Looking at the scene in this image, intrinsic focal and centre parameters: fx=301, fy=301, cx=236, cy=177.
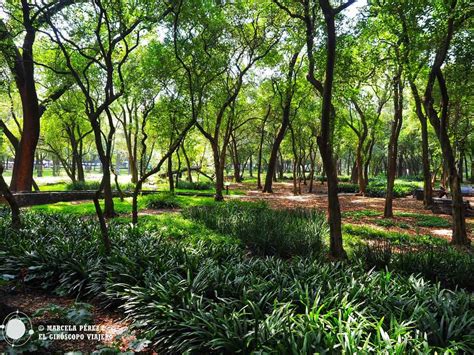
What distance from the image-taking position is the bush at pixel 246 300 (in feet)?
9.04

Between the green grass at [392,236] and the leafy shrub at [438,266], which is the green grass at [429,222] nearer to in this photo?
the green grass at [392,236]

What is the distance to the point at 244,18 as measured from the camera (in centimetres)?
1380

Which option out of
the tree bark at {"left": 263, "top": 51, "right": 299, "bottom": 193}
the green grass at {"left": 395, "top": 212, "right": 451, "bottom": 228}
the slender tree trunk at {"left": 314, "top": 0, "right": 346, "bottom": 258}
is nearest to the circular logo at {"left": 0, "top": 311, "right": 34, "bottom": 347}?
the slender tree trunk at {"left": 314, "top": 0, "right": 346, "bottom": 258}

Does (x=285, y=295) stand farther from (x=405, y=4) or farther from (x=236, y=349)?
(x=405, y=4)

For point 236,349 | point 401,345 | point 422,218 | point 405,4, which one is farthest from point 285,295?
point 422,218

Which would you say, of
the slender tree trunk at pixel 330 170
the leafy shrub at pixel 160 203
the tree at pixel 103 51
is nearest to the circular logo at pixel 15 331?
the tree at pixel 103 51

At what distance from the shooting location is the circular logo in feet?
8.70

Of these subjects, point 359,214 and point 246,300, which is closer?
point 246,300

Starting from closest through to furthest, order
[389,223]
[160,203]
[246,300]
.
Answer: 1. [246,300]
2. [389,223]
3. [160,203]

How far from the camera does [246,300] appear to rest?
131 inches

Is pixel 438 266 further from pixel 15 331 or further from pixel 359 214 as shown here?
pixel 359 214

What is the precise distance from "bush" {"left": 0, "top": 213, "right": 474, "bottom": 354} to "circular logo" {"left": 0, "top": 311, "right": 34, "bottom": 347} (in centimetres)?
100

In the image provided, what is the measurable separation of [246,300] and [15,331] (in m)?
2.21

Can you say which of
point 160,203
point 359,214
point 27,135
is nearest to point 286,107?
point 359,214
